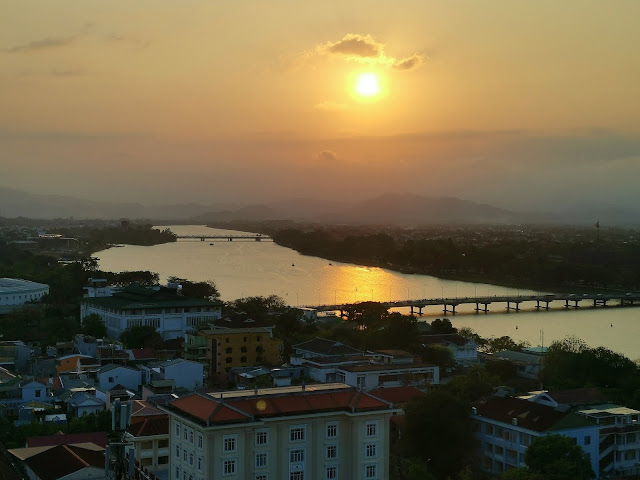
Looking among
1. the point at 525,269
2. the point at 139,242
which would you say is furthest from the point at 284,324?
the point at 139,242

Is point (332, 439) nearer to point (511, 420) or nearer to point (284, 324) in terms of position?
point (511, 420)

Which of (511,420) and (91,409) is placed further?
(91,409)

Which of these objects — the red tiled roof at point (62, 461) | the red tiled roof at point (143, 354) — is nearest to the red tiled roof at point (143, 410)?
the red tiled roof at point (62, 461)

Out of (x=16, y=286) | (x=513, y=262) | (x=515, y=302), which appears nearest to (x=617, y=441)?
(x=16, y=286)

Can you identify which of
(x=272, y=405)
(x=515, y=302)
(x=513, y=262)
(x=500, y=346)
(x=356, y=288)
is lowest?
(x=500, y=346)

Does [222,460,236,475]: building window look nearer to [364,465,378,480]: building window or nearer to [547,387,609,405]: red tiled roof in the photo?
[364,465,378,480]: building window

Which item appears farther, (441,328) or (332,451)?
(441,328)

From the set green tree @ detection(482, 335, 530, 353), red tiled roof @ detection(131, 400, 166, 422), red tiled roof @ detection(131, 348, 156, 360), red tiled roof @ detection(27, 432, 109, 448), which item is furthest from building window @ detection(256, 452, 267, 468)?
green tree @ detection(482, 335, 530, 353)

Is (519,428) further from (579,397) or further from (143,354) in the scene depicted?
(143,354)
